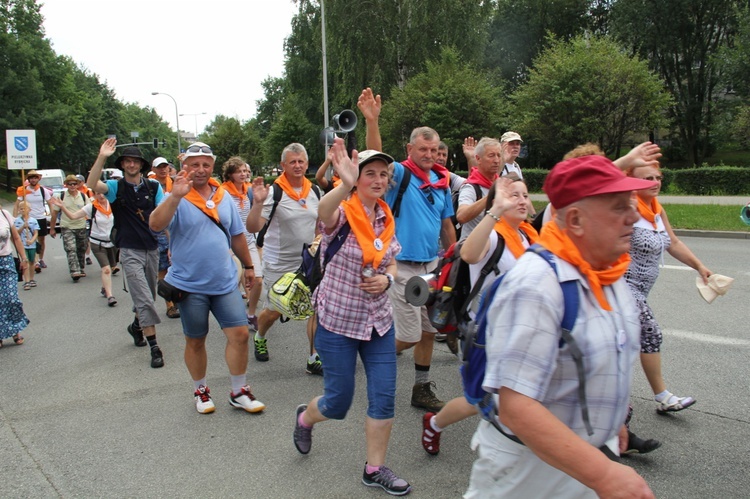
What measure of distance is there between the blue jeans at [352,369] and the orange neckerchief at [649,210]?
176cm

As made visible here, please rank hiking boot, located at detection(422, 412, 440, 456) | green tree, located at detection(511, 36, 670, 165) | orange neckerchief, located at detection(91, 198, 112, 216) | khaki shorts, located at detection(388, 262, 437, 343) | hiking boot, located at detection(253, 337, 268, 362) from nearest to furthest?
1. hiking boot, located at detection(422, 412, 440, 456)
2. khaki shorts, located at detection(388, 262, 437, 343)
3. hiking boot, located at detection(253, 337, 268, 362)
4. orange neckerchief, located at detection(91, 198, 112, 216)
5. green tree, located at detection(511, 36, 670, 165)

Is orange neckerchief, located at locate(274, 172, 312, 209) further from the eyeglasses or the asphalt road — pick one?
the asphalt road

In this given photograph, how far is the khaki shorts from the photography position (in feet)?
14.0

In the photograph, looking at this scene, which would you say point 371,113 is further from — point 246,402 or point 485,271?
point 246,402

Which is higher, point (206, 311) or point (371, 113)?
point (371, 113)

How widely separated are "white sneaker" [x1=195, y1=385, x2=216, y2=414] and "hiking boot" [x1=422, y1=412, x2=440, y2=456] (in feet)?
5.53

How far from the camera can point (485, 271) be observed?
3.27 m

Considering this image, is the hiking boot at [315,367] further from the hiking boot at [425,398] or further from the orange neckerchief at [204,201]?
the orange neckerchief at [204,201]

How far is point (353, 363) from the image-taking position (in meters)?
3.35

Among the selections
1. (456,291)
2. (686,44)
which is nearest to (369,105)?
(456,291)

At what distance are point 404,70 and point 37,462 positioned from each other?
95.6ft

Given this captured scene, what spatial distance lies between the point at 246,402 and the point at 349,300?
1.67m

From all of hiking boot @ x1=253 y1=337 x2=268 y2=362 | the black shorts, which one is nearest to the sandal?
hiking boot @ x1=253 y1=337 x2=268 y2=362

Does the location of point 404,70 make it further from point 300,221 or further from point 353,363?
point 353,363
